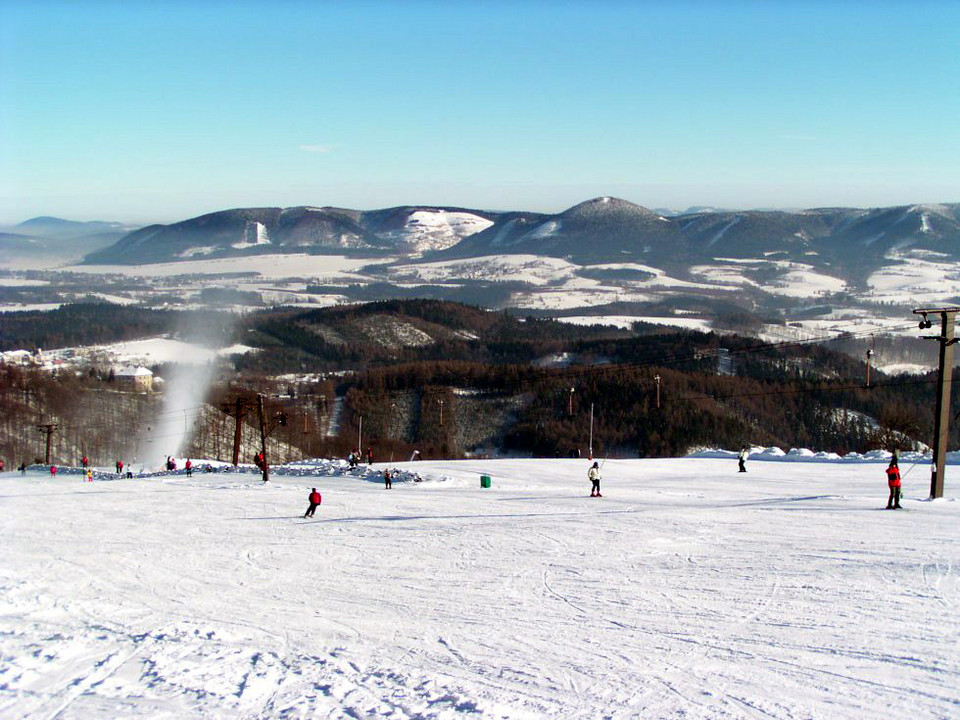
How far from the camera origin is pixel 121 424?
75.2m

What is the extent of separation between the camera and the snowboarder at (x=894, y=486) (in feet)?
70.0

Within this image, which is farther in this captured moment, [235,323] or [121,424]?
[235,323]

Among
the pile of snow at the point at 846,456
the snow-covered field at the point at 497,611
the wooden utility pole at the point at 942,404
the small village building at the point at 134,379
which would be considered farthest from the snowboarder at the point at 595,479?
the small village building at the point at 134,379

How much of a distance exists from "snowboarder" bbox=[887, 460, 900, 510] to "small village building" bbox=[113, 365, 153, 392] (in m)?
74.3

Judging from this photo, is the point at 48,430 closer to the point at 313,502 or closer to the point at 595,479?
the point at 313,502

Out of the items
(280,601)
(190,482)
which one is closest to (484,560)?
(280,601)

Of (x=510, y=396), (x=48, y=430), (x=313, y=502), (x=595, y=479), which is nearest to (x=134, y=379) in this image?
(x=48, y=430)

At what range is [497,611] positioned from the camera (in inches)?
559

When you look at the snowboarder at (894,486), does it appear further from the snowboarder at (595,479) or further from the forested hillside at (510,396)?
the forested hillside at (510,396)

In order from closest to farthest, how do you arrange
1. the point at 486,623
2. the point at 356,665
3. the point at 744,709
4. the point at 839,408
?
the point at 744,709 < the point at 356,665 < the point at 486,623 < the point at 839,408

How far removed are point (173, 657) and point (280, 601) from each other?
337 cm

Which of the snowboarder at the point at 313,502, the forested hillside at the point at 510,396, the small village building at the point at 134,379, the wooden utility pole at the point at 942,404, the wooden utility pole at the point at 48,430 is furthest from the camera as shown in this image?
the small village building at the point at 134,379

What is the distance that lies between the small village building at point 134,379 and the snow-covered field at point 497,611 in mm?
61306

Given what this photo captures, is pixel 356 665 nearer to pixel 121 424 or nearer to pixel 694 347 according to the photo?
pixel 121 424
